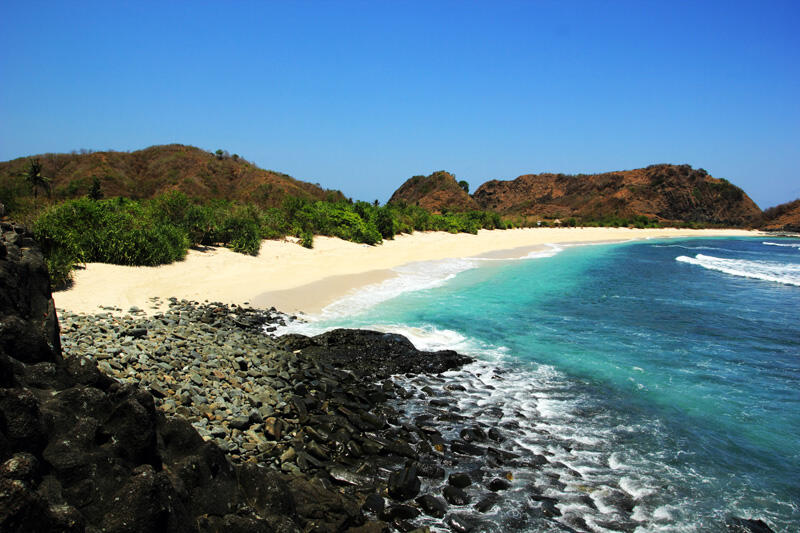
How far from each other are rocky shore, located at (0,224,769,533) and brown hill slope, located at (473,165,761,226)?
7218cm

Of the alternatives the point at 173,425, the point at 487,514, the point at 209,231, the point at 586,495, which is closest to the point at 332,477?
the point at 487,514

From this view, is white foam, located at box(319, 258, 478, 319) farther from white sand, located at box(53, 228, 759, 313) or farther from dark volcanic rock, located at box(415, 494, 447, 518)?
dark volcanic rock, located at box(415, 494, 447, 518)

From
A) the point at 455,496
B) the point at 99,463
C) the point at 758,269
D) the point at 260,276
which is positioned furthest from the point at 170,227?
the point at 758,269

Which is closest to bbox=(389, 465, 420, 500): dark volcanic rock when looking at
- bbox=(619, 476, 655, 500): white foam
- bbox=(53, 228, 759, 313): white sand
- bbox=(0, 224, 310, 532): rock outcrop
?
bbox=(0, 224, 310, 532): rock outcrop

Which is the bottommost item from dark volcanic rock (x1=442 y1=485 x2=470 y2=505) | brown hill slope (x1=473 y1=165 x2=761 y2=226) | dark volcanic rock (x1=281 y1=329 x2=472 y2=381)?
dark volcanic rock (x1=442 y1=485 x2=470 y2=505)

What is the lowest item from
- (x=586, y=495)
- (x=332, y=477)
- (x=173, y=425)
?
(x=586, y=495)

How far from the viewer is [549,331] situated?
12727mm

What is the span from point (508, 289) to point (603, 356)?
8363mm

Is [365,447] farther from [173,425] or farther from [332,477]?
[173,425]

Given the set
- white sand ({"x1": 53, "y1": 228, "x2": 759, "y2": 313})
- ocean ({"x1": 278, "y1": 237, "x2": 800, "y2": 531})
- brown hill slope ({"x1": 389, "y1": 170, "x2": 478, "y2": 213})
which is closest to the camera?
ocean ({"x1": 278, "y1": 237, "x2": 800, "y2": 531})

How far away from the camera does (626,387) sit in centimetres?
900

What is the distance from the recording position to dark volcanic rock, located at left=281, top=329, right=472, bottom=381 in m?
9.05

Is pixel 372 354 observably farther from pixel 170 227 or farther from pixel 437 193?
pixel 437 193

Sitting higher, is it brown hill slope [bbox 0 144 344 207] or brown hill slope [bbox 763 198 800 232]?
brown hill slope [bbox 0 144 344 207]
